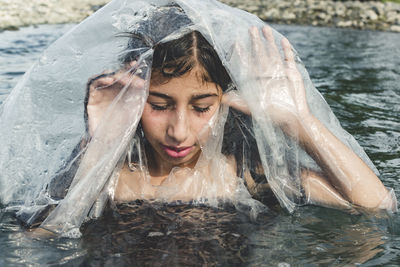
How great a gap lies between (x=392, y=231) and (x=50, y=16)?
12.1 metres

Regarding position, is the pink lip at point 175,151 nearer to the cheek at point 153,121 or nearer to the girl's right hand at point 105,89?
the cheek at point 153,121

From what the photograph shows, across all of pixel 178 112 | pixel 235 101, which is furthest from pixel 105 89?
pixel 235 101

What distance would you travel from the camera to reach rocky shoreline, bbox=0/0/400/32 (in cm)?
1290

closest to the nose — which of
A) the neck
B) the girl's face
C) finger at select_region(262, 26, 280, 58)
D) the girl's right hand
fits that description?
the girl's face

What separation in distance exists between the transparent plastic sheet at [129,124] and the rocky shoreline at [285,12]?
9523 millimetres

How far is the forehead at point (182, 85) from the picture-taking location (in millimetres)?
2656

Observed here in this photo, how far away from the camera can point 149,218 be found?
2881 mm

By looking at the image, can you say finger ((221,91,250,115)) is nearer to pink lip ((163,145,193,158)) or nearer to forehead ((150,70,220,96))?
forehead ((150,70,220,96))

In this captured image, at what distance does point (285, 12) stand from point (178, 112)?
1344cm

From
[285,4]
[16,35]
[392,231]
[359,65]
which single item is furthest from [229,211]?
[285,4]

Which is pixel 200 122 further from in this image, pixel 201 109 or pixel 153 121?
pixel 153 121

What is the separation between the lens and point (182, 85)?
266 cm

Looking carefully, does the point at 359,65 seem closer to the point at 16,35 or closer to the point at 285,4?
the point at 16,35

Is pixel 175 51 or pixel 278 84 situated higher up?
pixel 175 51
